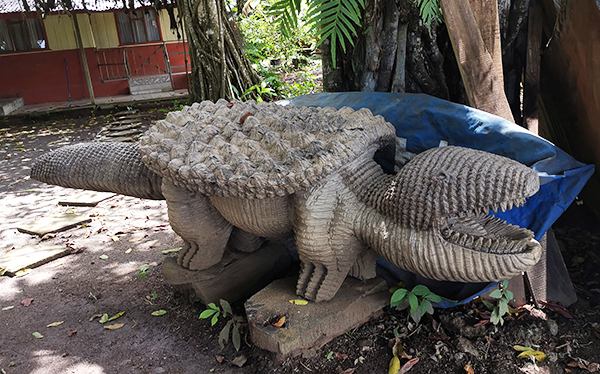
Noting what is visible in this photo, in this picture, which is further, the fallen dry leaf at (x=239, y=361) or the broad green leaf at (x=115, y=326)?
the broad green leaf at (x=115, y=326)

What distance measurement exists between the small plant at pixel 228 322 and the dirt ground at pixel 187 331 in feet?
0.17

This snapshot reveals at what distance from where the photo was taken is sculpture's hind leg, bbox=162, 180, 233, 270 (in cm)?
238

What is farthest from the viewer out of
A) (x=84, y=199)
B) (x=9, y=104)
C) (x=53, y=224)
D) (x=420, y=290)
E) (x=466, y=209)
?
(x=9, y=104)

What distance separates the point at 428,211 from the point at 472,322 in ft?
3.09

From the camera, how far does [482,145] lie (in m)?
2.04

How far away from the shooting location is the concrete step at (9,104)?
1005 centimetres

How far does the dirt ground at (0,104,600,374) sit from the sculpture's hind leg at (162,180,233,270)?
340 millimetres

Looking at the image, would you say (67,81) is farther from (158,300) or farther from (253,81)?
(158,300)

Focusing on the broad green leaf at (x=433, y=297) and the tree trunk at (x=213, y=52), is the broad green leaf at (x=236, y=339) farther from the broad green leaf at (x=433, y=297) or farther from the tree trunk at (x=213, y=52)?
the tree trunk at (x=213, y=52)

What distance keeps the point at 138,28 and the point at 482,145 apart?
38.3ft

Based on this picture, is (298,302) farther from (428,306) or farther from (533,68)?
(533,68)

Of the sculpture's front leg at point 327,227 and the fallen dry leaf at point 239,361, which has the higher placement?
the sculpture's front leg at point 327,227

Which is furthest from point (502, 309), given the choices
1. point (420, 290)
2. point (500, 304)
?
point (420, 290)

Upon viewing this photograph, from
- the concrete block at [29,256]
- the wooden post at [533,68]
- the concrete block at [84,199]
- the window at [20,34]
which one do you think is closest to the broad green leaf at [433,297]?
the wooden post at [533,68]
